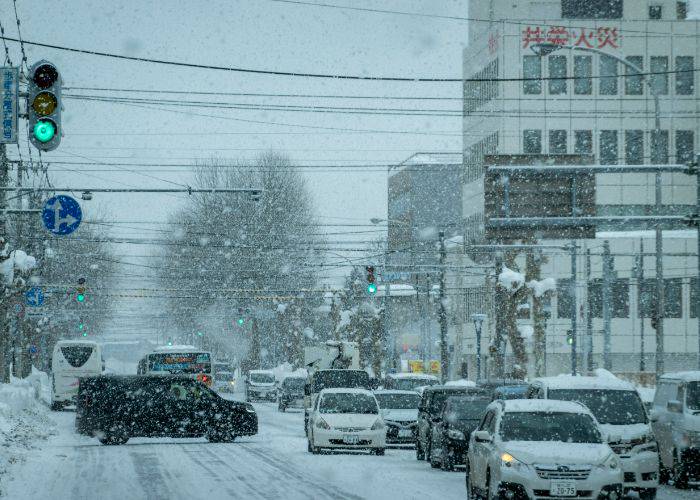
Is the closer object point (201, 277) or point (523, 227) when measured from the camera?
point (523, 227)

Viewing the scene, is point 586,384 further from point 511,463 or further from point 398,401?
point 398,401

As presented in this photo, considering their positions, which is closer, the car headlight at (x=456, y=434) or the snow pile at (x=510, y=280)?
the car headlight at (x=456, y=434)

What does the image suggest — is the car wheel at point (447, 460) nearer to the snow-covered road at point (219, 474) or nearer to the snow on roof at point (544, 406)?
the snow-covered road at point (219, 474)

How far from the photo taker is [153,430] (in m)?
31.1

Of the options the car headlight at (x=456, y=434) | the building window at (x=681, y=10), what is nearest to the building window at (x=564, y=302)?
the building window at (x=681, y=10)

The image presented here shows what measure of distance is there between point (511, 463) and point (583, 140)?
64.8 m

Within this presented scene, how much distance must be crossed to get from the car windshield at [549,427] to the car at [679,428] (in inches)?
168

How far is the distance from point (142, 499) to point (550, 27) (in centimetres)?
6314

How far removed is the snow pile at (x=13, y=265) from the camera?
139 ft

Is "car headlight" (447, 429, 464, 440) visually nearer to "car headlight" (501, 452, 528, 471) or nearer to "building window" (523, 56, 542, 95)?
"car headlight" (501, 452, 528, 471)

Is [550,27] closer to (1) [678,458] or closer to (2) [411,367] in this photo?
(2) [411,367]

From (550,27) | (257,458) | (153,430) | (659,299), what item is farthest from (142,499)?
(550,27)

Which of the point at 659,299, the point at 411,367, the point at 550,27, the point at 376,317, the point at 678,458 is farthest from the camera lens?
the point at 411,367

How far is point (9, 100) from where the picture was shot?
20.5 metres
